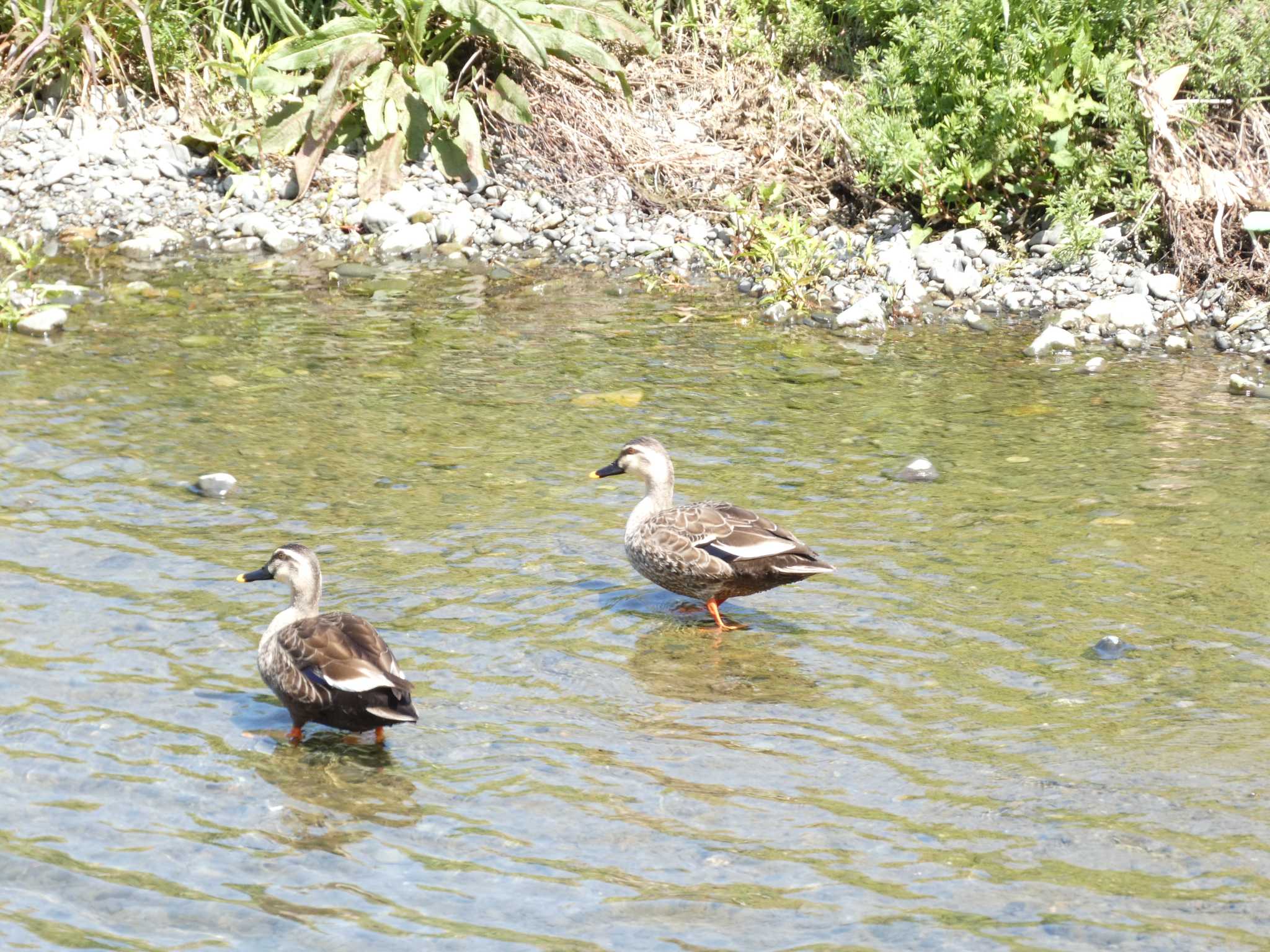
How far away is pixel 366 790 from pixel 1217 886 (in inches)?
121

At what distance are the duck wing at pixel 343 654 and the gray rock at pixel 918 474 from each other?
13.2 feet

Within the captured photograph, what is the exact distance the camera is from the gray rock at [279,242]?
14062 mm

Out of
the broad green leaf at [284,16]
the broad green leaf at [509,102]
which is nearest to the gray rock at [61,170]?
the broad green leaf at [284,16]

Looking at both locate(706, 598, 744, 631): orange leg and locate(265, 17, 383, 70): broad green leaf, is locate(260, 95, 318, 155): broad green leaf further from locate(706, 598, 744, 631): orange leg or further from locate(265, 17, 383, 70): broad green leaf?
locate(706, 598, 744, 631): orange leg

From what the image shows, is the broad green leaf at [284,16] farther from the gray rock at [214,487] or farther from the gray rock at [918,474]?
the gray rock at [918,474]

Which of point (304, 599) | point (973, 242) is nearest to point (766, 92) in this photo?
point (973, 242)

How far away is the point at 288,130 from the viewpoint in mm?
14484

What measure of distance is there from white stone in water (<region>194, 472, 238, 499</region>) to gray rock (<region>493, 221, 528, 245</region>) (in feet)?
19.6

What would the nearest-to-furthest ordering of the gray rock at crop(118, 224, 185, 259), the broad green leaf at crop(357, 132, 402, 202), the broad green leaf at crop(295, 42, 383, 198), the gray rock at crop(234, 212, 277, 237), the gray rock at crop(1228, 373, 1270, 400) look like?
the gray rock at crop(1228, 373, 1270, 400)
the gray rock at crop(118, 224, 185, 259)
the gray rock at crop(234, 212, 277, 237)
the broad green leaf at crop(295, 42, 383, 198)
the broad green leaf at crop(357, 132, 402, 202)

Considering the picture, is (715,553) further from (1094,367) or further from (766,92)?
(766,92)

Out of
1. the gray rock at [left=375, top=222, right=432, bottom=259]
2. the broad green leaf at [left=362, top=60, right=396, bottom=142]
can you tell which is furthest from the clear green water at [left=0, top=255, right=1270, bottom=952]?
the broad green leaf at [left=362, top=60, right=396, bottom=142]

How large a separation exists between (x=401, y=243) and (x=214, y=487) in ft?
18.6

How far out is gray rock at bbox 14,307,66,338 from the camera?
37.9 feet

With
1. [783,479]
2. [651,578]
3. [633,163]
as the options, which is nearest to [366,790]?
[651,578]
